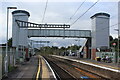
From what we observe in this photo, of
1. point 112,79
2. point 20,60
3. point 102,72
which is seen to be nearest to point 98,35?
point 20,60

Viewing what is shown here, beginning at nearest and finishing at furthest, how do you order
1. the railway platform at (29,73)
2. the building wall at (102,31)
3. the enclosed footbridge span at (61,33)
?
the railway platform at (29,73), the building wall at (102,31), the enclosed footbridge span at (61,33)

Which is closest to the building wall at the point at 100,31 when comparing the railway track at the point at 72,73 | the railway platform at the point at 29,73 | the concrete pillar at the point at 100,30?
the concrete pillar at the point at 100,30

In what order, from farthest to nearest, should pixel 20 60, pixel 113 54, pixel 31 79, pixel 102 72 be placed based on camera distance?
1. pixel 113 54
2. pixel 20 60
3. pixel 102 72
4. pixel 31 79

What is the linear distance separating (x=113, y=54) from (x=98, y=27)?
65.8 feet

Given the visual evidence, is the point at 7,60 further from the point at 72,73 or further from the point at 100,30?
the point at 100,30

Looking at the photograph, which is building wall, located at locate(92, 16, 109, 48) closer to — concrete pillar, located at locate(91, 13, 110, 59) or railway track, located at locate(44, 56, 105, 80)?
concrete pillar, located at locate(91, 13, 110, 59)

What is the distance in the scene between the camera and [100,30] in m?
69.8

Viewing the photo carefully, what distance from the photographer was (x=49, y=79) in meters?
20.5

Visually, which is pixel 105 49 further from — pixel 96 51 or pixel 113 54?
pixel 113 54

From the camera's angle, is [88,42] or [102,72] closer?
[102,72]

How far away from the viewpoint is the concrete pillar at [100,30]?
228ft

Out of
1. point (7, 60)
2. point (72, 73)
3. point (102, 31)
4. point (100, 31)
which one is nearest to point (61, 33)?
point (100, 31)

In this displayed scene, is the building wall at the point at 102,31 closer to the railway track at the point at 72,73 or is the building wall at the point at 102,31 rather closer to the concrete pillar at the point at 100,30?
the concrete pillar at the point at 100,30

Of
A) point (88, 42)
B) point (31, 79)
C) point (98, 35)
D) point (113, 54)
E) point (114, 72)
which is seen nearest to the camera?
point (31, 79)
